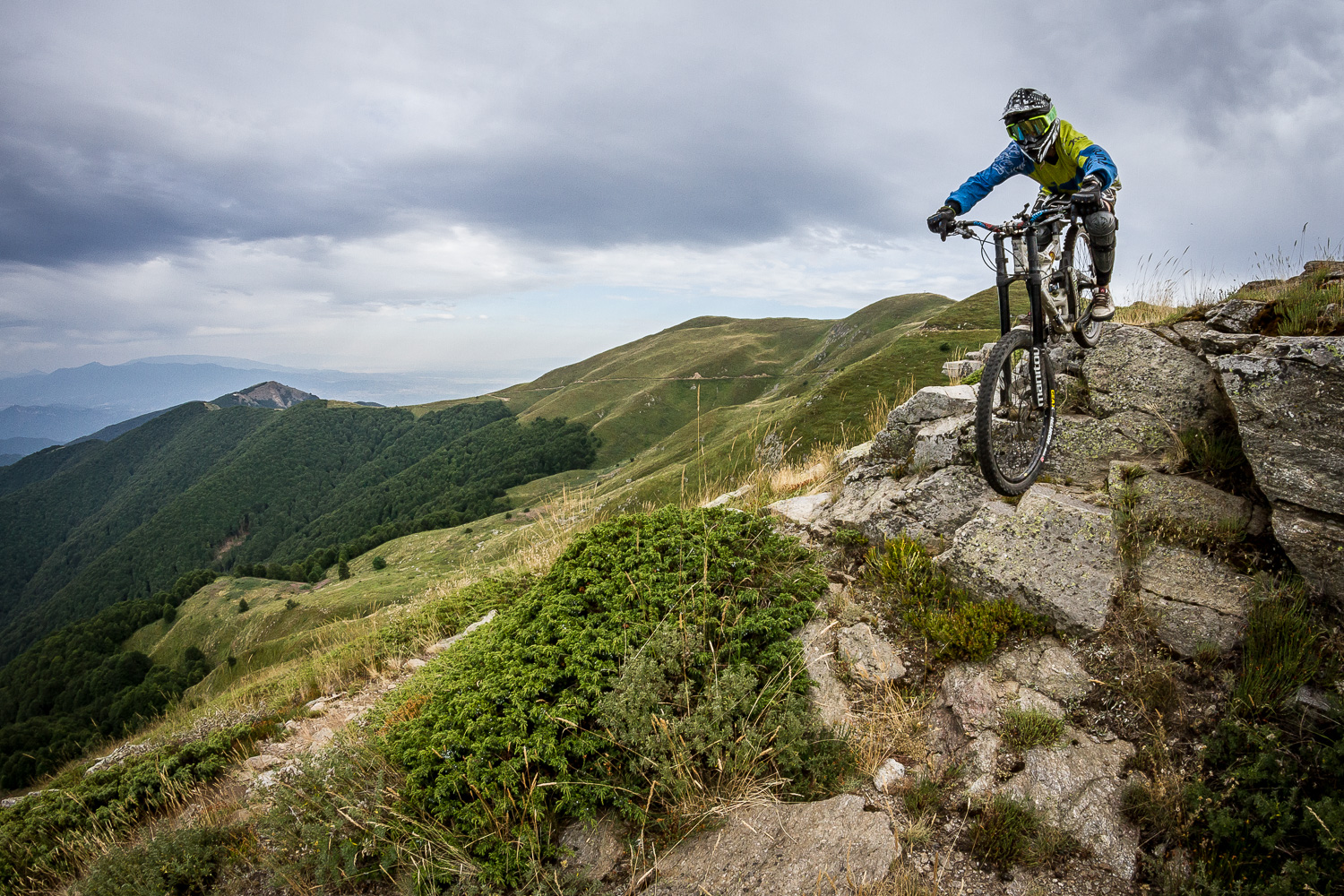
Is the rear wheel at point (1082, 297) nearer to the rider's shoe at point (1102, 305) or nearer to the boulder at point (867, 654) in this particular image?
the rider's shoe at point (1102, 305)

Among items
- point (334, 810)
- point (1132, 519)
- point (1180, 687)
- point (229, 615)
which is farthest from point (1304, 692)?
point (229, 615)

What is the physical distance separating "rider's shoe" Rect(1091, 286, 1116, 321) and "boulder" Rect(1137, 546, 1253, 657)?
120 inches

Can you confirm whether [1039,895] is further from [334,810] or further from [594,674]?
[334,810]

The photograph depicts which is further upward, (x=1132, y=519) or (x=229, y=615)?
(x=1132, y=519)

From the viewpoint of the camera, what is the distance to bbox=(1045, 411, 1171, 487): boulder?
6539 millimetres

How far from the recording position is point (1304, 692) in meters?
3.93

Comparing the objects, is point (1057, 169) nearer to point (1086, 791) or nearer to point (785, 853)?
point (1086, 791)

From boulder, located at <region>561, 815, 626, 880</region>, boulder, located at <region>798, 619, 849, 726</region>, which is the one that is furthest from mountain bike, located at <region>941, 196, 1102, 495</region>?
boulder, located at <region>561, 815, 626, 880</region>

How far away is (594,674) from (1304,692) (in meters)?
5.07

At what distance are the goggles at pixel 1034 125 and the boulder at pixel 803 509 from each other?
15.9 feet

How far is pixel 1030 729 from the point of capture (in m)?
4.25

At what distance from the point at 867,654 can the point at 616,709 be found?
2.42 m

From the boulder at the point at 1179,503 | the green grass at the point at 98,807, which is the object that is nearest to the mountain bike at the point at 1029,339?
the boulder at the point at 1179,503

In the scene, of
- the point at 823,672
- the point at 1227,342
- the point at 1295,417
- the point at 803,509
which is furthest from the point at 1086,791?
the point at 1227,342
